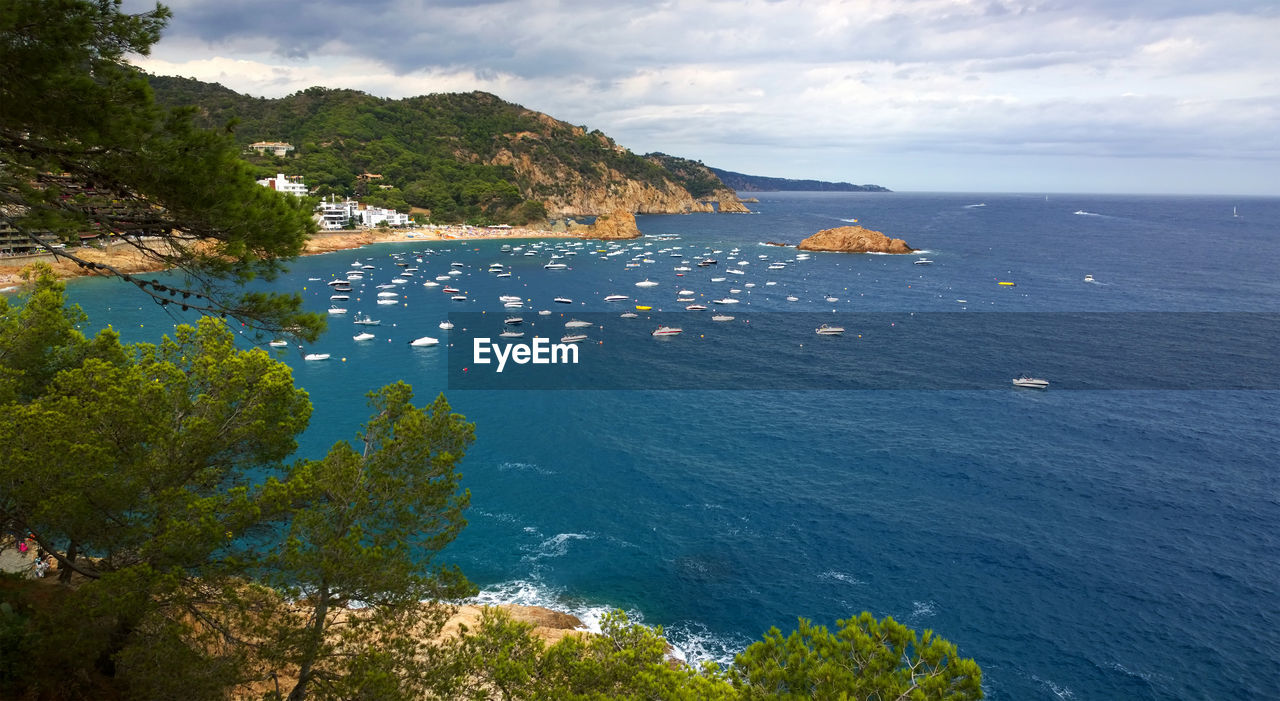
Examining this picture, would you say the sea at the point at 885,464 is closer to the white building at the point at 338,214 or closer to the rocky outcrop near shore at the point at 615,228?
the white building at the point at 338,214

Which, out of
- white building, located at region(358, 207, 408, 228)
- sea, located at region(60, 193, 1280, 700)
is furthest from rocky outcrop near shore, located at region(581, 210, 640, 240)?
sea, located at region(60, 193, 1280, 700)

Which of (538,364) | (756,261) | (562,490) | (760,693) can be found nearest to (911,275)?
(756,261)

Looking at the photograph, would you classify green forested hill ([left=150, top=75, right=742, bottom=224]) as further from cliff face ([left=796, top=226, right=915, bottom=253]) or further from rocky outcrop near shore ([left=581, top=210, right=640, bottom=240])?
cliff face ([left=796, top=226, right=915, bottom=253])

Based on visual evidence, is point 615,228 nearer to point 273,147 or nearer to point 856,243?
point 856,243

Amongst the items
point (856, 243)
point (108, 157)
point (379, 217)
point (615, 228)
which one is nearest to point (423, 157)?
point (379, 217)

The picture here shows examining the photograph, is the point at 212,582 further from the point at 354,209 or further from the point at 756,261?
the point at 354,209
